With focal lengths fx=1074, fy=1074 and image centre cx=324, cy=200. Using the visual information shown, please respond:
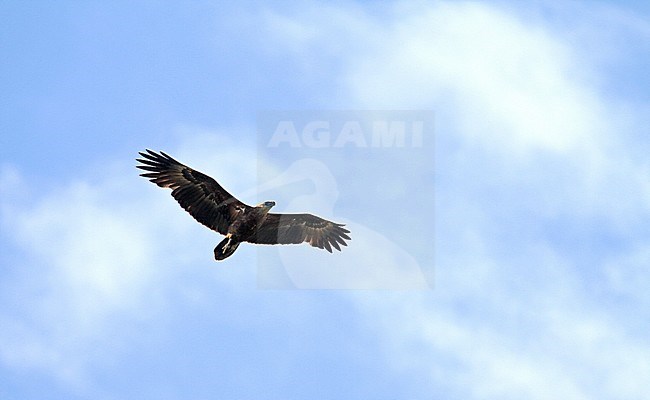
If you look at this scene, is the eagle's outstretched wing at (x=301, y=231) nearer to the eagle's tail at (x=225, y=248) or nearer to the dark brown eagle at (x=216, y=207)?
the dark brown eagle at (x=216, y=207)

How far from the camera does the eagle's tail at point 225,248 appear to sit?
26.8 meters

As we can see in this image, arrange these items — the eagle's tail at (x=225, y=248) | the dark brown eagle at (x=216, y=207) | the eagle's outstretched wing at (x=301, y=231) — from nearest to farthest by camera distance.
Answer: the eagle's tail at (x=225, y=248) → the dark brown eagle at (x=216, y=207) → the eagle's outstretched wing at (x=301, y=231)

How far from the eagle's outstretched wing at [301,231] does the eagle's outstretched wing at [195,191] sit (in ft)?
3.44

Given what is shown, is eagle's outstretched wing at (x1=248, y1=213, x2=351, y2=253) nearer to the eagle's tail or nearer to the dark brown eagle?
the dark brown eagle

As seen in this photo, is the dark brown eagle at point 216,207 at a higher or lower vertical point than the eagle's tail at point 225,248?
higher

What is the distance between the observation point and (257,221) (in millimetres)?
28031

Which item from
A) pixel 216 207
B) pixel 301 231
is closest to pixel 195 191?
pixel 216 207

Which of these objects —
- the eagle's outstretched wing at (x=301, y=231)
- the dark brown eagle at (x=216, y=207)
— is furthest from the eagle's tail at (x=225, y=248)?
the eagle's outstretched wing at (x=301, y=231)

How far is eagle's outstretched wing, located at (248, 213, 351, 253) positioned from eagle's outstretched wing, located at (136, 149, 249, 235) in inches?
41.3

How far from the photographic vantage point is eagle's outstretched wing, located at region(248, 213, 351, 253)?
2870 cm

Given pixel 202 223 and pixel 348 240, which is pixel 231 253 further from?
pixel 348 240

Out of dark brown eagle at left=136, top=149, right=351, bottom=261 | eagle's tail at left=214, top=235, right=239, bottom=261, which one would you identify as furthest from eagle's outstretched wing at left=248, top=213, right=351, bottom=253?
eagle's tail at left=214, top=235, right=239, bottom=261

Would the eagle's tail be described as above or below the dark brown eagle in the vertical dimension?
below

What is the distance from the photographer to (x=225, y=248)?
27.0m
